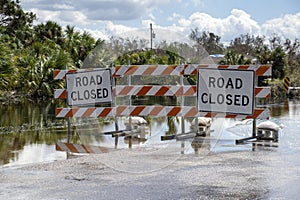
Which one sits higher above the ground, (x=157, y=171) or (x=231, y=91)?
(x=231, y=91)

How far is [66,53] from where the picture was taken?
30.9m

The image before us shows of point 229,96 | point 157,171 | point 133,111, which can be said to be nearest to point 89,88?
point 133,111

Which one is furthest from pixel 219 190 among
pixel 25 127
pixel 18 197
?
pixel 25 127

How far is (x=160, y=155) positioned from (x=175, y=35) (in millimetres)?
2229

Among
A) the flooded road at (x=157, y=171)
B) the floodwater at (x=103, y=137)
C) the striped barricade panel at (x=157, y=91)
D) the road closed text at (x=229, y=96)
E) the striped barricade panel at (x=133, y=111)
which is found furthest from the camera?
the striped barricade panel at (x=157, y=91)

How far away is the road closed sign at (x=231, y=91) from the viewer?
9.57 meters

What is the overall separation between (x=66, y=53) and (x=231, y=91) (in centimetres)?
2236

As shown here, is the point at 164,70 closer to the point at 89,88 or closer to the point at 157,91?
the point at 157,91

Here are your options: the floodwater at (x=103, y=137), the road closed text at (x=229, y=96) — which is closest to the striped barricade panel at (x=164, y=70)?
the road closed text at (x=229, y=96)

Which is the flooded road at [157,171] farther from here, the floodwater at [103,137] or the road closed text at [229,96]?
the road closed text at [229,96]

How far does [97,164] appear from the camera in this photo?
7875 millimetres

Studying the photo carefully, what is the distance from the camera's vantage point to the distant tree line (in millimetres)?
10695

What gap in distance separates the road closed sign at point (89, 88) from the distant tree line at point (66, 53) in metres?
0.57

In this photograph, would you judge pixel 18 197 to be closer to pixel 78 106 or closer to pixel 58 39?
pixel 78 106
